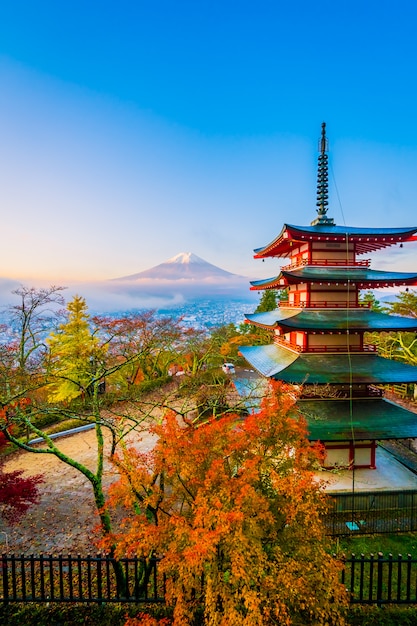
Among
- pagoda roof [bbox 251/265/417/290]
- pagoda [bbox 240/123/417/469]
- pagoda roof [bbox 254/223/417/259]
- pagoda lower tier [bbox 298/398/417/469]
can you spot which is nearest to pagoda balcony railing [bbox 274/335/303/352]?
pagoda [bbox 240/123/417/469]

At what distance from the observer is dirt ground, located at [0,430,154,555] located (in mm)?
9367

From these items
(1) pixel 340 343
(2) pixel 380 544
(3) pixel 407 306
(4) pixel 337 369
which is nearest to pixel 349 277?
(1) pixel 340 343

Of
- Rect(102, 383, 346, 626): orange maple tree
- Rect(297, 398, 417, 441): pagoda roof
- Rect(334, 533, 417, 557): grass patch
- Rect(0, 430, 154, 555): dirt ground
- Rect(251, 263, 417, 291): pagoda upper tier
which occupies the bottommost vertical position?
Rect(0, 430, 154, 555): dirt ground

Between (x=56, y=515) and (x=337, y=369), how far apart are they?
1103 centimetres

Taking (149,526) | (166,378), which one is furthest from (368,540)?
(166,378)

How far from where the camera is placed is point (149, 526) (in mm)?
5383

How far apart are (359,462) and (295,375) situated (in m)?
4.67

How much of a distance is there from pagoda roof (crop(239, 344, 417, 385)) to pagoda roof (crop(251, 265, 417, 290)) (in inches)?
112

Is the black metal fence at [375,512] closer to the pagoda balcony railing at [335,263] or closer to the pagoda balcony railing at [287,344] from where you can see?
the pagoda balcony railing at [287,344]

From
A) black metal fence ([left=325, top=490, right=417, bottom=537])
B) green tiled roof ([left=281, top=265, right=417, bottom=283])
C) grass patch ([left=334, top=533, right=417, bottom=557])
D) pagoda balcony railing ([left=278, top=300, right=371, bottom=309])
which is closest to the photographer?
grass patch ([left=334, top=533, right=417, bottom=557])

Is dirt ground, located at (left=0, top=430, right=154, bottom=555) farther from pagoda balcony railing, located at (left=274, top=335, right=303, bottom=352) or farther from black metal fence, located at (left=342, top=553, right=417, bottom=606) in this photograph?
pagoda balcony railing, located at (left=274, top=335, right=303, bottom=352)

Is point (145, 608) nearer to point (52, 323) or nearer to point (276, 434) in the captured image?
point (276, 434)

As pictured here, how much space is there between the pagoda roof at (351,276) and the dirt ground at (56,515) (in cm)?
890

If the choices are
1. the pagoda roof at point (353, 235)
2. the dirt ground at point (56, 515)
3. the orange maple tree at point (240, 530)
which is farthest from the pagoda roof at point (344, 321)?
the dirt ground at point (56, 515)
